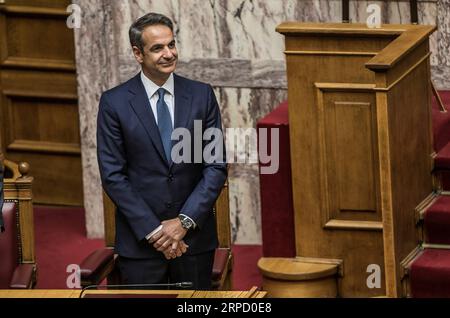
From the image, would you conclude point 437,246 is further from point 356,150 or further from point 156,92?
point 156,92

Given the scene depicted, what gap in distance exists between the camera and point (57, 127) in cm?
926

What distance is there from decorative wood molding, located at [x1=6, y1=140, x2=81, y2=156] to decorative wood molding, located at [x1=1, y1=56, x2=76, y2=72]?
45cm

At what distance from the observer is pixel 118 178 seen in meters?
6.23

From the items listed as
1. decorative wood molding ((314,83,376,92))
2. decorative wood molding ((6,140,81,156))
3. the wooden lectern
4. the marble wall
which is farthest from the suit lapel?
decorative wood molding ((6,140,81,156))

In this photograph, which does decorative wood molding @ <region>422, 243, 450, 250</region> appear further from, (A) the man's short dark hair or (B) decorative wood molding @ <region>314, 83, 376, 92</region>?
(A) the man's short dark hair

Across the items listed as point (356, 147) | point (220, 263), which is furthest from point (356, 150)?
point (220, 263)

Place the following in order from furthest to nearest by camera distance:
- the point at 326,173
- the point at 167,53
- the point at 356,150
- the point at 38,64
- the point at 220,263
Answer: the point at 38,64, the point at 326,173, the point at 356,150, the point at 220,263, the point at 167,53

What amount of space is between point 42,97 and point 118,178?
308 centimetres

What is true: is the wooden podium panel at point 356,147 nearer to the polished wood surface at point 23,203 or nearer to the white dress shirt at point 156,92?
the white dress shirt at point 156,92

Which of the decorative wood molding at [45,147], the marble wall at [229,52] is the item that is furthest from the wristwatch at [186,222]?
the decorative wood molding at [45,147]

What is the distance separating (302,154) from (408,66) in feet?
2.56

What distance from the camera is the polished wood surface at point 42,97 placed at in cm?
910
